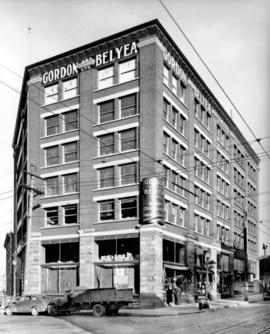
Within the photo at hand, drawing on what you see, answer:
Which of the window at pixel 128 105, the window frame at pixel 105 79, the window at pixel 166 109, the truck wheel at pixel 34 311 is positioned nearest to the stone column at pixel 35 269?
the window at pixel 128 105

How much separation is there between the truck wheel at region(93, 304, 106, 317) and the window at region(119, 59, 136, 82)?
19.5 m

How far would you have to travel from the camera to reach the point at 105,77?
4019 centimetres

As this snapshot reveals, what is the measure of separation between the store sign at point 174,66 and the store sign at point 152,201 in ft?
33.9

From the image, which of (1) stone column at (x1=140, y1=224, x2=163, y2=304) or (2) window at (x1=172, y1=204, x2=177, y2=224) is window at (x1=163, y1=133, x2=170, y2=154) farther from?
(1) stone column at (x1=140, y1=224, x2=163, y2=304)

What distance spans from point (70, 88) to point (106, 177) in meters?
9.00

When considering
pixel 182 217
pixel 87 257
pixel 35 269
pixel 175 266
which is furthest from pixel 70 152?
pixel 175 266

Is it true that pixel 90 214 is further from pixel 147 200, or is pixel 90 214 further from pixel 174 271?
pixel 174 271

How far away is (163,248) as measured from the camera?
38.1m

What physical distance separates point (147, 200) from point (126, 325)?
15.6m

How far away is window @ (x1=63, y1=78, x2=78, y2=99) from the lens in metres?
42.0

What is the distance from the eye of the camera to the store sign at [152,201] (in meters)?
35.6

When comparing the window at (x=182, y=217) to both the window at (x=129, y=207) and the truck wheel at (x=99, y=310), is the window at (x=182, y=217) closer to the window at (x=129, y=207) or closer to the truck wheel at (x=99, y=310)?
the window at (x=129, y=207)

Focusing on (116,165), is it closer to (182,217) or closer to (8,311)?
(182,217)

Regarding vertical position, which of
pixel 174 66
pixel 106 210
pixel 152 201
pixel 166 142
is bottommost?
pixel 106 210
